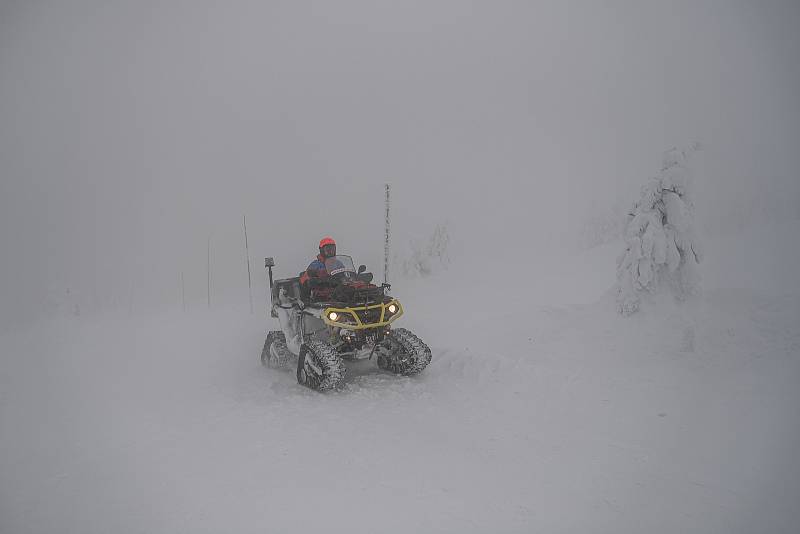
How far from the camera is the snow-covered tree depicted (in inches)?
369

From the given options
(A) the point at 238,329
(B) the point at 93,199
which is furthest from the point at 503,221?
(B) the point at 93,199

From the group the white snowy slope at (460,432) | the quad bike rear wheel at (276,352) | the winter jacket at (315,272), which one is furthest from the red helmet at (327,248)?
the white snowy slope at (460,432)

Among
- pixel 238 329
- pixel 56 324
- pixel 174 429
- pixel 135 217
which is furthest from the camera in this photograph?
pixel 135 217

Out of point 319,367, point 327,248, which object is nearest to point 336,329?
point 319,367

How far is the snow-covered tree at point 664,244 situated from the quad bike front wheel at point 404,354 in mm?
4876

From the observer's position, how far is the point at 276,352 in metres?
8.71

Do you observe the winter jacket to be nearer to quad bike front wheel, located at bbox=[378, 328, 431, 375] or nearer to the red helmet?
the red helmet

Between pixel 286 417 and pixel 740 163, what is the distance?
2999 centimetres

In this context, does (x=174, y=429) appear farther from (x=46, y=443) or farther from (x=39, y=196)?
(x=39, y=196)

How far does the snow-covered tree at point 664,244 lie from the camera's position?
9375 mm

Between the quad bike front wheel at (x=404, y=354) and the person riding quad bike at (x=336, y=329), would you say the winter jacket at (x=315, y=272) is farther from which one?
the quad bike front wheel at (x=404, y=354)

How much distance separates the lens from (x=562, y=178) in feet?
238

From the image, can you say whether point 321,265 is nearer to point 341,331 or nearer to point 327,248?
point 327,248

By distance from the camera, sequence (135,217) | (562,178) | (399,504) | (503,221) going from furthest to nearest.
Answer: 1. (135,217)
2. (562,178)
3. (503,221)
4. (399,504)
